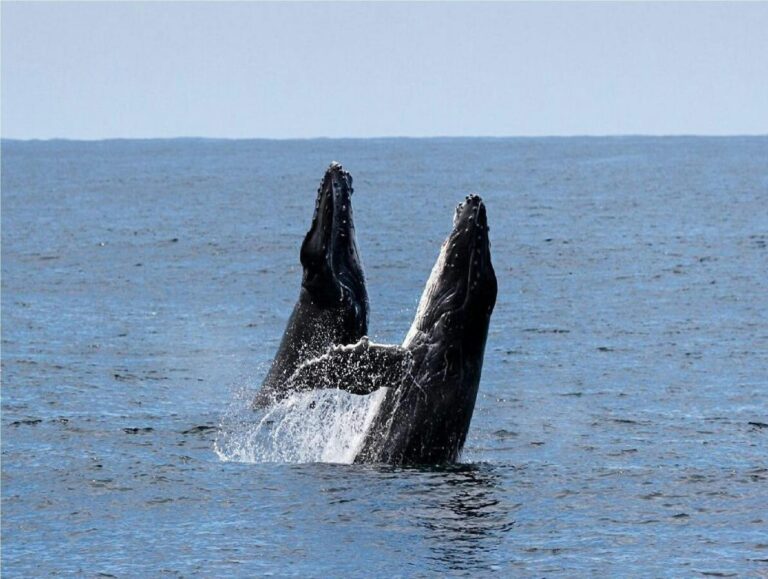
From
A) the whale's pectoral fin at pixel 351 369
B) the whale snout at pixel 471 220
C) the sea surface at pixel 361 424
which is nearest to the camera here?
the sea surface at pixel 361 424

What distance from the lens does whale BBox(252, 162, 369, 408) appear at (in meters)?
20.2

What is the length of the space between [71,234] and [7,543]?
232 feet

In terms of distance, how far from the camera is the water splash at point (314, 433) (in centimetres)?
2217

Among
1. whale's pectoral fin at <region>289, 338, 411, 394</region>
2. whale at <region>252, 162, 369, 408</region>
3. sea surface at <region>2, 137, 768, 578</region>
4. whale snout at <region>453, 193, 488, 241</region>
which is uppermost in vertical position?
whale snout at <region>453, 193, 488, 241</region>

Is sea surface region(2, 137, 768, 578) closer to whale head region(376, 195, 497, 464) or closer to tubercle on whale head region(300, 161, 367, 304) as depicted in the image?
whale head region(376, 195, 497, 464)

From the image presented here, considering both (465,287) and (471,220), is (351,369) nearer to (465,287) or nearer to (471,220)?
(465,287)

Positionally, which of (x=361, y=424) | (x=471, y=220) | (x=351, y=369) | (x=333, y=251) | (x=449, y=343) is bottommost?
(x=361, y=424)

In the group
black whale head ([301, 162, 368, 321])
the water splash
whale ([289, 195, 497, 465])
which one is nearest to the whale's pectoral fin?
whale ([289, 195, 497, 465])

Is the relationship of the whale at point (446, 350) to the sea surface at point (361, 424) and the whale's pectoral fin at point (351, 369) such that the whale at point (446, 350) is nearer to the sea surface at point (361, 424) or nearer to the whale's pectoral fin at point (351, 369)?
the whale's pectoral fin at point (351, 369)

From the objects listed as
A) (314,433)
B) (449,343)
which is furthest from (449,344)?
(314,433)

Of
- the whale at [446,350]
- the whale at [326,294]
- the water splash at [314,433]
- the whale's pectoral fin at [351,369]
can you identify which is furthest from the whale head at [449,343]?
the whale at [326,294]

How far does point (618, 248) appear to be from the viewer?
74750mm

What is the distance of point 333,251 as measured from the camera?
20438 millimetres

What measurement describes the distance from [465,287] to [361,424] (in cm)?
297
